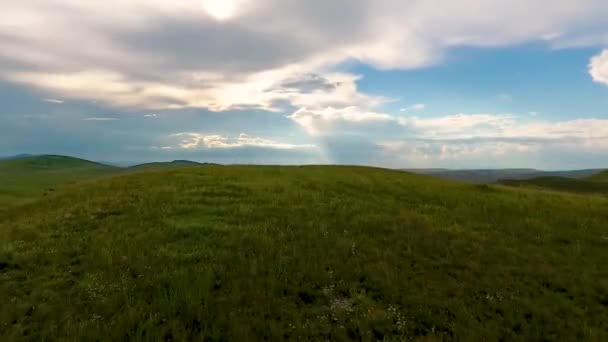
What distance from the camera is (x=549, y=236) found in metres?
21.4

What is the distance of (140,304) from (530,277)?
13923mm

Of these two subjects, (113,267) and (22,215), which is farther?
(22,215)

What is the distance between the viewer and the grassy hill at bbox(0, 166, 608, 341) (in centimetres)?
1208

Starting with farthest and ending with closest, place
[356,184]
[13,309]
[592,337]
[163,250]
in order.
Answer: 1. [356,184]
2. [163,250]
3. [13,309]
4. [592,337]

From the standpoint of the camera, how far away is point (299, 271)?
15.7 meters

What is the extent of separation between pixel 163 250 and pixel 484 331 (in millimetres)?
12450

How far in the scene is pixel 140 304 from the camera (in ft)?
42.0

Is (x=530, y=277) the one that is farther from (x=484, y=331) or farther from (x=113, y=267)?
(x=113, y=267)

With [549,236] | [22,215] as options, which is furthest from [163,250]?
[549,236]

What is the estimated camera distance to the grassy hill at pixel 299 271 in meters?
12.1

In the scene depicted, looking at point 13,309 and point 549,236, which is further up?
point 549,236

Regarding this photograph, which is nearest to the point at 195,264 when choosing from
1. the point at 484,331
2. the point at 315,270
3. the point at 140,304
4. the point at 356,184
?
the point at 140,304

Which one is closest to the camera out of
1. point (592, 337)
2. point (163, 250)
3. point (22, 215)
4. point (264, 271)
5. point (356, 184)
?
point (592, 337)

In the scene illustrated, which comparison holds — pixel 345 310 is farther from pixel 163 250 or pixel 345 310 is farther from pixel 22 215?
pixel 22 215
